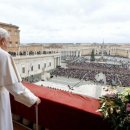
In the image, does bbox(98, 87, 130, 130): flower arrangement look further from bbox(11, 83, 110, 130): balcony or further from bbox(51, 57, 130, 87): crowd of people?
bbox(51, 57, 130, 87): crowd of people

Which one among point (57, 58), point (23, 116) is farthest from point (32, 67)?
point (23, 116)

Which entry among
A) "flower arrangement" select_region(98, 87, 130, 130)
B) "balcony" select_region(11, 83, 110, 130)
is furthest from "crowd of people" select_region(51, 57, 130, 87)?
"flower arrangement" select_region(98, 87, 130, 130)

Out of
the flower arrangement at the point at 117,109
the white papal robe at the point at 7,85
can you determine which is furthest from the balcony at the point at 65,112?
the white papal robe at the point at 7,85

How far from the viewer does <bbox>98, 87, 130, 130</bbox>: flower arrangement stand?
1219mm

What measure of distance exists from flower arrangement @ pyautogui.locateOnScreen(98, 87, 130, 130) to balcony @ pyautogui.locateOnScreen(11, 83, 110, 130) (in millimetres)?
188

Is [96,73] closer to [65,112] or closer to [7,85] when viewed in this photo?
[65,112]

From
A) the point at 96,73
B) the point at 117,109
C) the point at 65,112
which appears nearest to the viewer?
the point at 117,109

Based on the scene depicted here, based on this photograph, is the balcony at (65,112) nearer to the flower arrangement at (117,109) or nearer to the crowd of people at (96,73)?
the flower arrangement at (117,109)

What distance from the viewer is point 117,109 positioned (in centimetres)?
128

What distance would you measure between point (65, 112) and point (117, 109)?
1.63 ft

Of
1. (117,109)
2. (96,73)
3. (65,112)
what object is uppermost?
(117,109)

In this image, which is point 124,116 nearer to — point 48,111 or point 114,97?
point 114,97

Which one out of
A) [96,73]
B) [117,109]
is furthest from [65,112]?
[96,73]

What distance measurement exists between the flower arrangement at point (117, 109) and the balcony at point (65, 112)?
0.62ft
